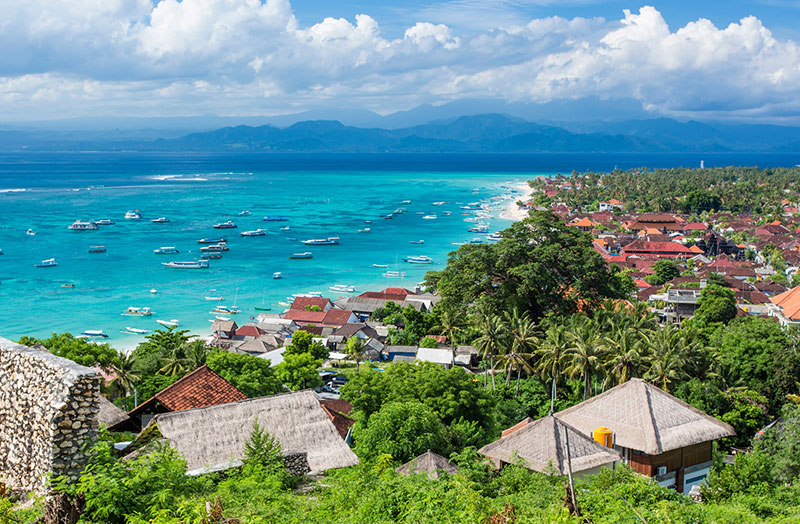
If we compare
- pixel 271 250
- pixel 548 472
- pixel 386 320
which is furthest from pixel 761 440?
pixel 271 250

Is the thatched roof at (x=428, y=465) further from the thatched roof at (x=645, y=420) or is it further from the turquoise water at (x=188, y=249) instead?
the turquoise water at (x=188, y=249)

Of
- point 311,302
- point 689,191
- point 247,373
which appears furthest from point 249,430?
point 689,191

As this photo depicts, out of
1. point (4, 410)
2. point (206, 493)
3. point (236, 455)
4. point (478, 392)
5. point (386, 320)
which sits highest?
point (4, 410)

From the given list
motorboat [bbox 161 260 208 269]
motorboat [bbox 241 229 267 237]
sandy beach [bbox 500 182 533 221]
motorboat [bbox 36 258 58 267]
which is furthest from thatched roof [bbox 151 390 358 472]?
sandy beach [bbox 500 182 533 221]

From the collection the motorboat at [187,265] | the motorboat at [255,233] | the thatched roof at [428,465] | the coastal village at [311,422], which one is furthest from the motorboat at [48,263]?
the thatched roof at [428,465]

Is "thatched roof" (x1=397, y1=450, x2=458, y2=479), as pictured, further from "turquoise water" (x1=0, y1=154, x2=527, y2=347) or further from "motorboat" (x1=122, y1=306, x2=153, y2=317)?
"motorboat" (x1=122, y1=306, x2=153, y2=317)

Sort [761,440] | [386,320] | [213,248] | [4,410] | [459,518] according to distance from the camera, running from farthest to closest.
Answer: [213,248] < [386,320] < [761,440] < [4,410] < [459,518]

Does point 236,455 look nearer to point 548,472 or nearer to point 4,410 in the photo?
point 4,410

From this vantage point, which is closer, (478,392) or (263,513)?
(263,513)
